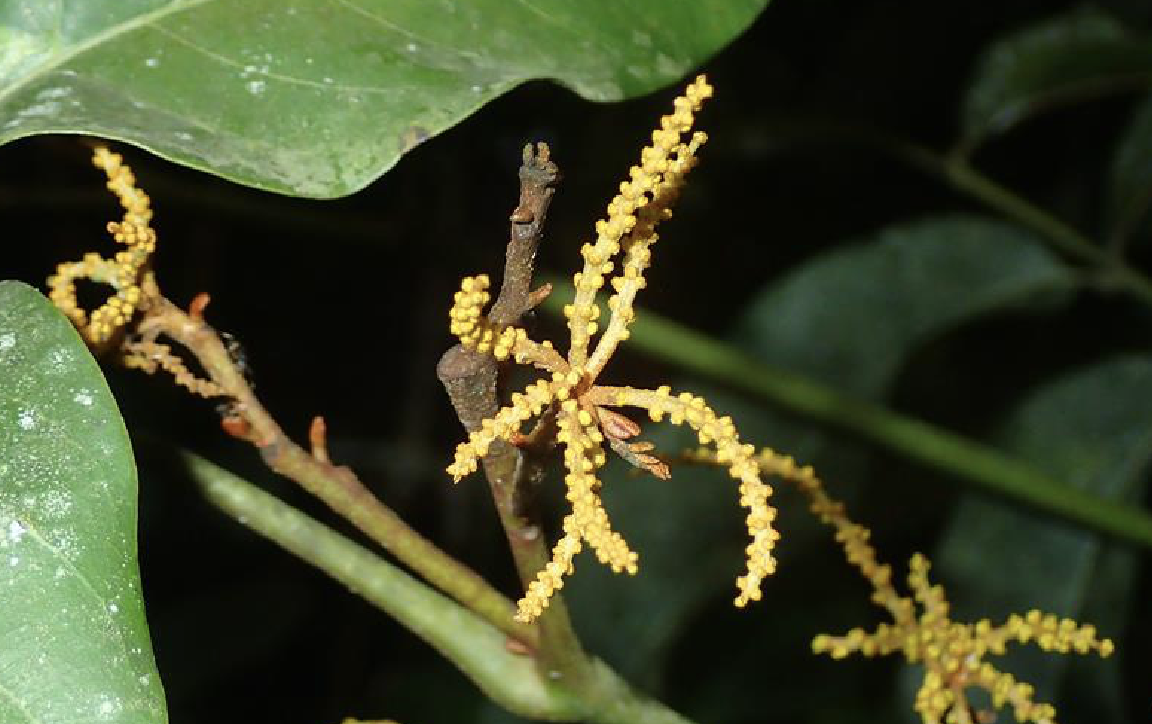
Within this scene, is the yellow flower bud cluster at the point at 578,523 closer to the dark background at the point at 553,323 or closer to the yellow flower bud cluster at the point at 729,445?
the yellow flower bud cluster at the point at 729,445

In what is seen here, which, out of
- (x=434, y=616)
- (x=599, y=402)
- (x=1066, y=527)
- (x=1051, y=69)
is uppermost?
(x=1051, y=69)

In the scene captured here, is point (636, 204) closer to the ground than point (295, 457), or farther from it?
farther from it

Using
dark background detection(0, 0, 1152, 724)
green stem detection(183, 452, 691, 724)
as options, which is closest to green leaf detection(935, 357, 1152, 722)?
dark background detection(0, 0, 1152, 724)

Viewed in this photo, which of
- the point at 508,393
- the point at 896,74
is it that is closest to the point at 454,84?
the point at 508,393

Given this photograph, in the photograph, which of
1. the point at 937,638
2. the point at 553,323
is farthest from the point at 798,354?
the point at 937,638

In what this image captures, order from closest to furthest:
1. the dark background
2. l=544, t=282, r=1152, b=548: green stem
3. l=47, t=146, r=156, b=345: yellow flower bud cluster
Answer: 1. l=47, t=146, r=156, b=345: yellow flower bud cluster
2. l=544, t=282, r=1152, b=548: green stem
3. the dark background

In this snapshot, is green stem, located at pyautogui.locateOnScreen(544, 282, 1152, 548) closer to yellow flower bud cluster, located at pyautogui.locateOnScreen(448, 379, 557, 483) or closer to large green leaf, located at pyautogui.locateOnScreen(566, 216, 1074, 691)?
large green leaf, located at pyautogui.locateOnScreen(566, 216, 1074, 691)

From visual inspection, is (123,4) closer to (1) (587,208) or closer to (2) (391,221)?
(2) (391,221)

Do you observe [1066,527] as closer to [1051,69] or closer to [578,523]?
[1051,69]
